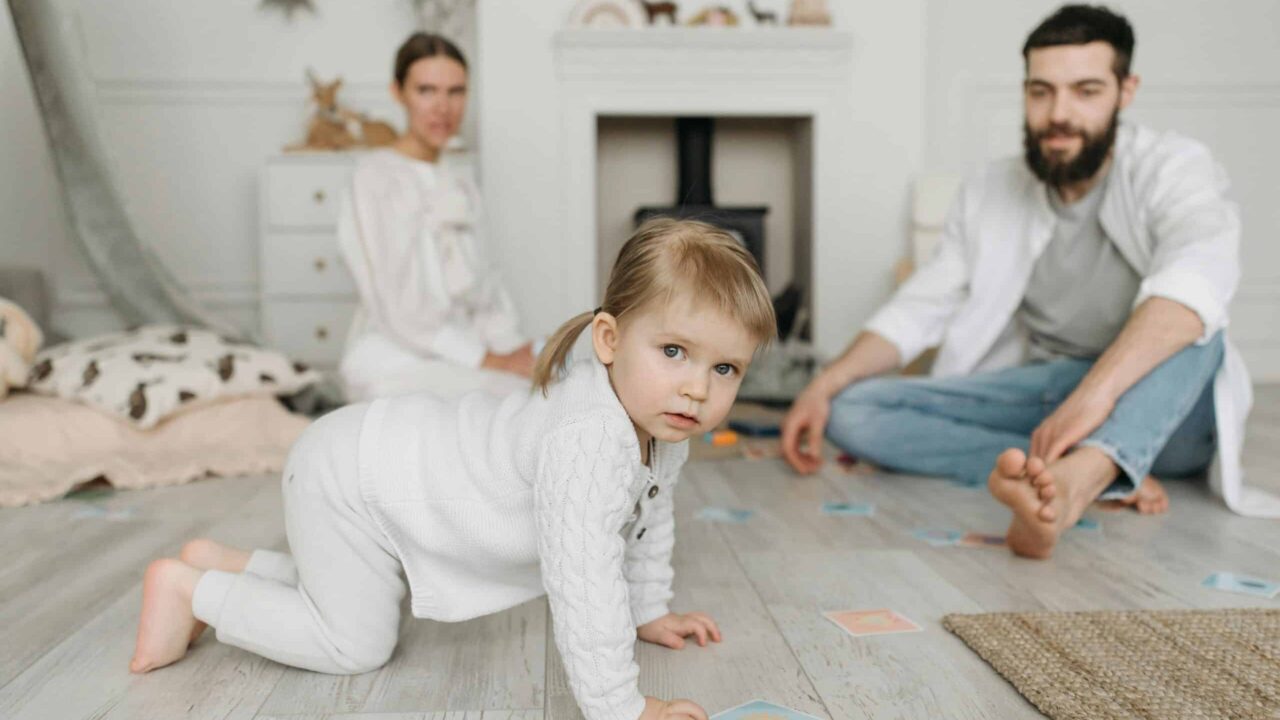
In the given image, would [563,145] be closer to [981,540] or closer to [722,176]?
[722,176]

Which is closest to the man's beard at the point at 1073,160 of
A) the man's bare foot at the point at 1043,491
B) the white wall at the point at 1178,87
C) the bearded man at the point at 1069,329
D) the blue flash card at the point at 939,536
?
the bearded man at the point at 1069,329

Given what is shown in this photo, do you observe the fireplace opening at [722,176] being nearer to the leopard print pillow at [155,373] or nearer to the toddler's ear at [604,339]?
the leopard print pillow at [155,373]

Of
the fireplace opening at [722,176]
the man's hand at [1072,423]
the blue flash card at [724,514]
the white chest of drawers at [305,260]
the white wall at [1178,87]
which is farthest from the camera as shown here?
the fireplace opening at [722,176]

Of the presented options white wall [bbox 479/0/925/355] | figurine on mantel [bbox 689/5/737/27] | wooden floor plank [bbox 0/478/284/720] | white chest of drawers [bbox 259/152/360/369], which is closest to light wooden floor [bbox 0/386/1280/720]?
wooden floor plank [bbox 0/478/284/720]

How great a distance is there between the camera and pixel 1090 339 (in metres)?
2.26

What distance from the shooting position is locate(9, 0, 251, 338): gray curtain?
2746mm

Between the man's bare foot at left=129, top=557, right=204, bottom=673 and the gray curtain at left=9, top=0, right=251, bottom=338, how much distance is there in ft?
6.90

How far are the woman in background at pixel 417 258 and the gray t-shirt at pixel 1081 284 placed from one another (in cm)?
122

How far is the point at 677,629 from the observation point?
1.27 m

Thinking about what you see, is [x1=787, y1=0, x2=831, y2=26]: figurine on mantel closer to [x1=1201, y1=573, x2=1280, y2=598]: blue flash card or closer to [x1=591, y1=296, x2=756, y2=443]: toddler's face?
[x1=1201, y1=573, x2=1280, y2=598]: blue flash card

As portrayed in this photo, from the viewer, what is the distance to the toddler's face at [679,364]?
100cm

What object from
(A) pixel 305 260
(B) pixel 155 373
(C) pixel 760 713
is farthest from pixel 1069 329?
(A) pixel 305 260

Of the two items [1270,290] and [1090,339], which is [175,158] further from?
[1270,290]

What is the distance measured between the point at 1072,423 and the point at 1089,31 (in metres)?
0.81
